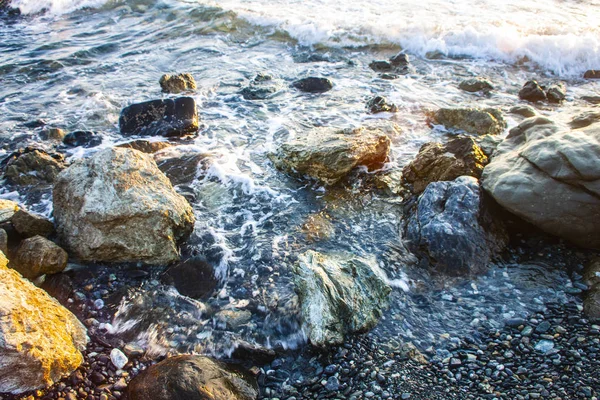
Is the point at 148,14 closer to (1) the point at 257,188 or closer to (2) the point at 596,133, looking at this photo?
(1) the point at 257,188

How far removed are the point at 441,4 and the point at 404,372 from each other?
18398mm

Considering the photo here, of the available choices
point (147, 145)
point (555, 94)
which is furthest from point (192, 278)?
point (555, 94)

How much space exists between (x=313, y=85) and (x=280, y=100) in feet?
3.88

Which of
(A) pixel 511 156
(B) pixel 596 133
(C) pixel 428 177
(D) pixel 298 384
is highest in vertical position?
(B) pixel 596 133

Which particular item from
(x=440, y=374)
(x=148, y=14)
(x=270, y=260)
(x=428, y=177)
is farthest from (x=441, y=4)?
(x=440, y=374)

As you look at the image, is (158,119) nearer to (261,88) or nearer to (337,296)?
(261,88)

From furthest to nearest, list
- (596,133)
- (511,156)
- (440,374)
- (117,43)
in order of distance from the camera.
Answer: (117,43), (511,156), (596,133), (440,374)

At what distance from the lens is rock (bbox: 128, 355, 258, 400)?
356 centimetres

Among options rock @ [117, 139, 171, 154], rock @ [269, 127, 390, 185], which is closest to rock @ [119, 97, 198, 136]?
rock @ [117, 139, 171, 154]

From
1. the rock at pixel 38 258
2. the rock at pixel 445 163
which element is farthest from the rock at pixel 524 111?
the rock at pixel 38 258

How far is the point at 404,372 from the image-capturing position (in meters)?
3.92

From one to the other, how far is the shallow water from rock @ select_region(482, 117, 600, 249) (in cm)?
58

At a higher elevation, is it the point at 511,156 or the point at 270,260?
the point at 511,156

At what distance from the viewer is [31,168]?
6.93 meters
